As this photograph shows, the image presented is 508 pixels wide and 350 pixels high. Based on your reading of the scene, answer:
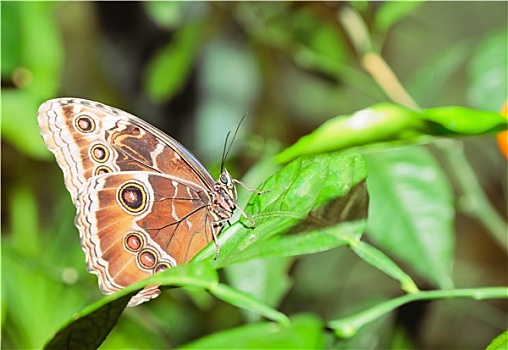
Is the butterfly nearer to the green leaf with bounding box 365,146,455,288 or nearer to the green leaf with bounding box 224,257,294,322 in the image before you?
the green leaf with bounding box 224,257,294,322

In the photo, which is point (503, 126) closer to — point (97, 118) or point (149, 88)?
point (97, 118)

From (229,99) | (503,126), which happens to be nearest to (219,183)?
(503,126)

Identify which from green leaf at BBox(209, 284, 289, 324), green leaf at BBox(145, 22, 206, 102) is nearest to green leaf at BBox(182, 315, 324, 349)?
green leaf at BBox(209, 284, 289, 324)

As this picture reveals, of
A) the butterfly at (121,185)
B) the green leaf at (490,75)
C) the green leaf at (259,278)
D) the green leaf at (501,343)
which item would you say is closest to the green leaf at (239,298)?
the green leaf at (501,343)

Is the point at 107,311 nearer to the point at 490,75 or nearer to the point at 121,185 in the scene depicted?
the point at 121,185

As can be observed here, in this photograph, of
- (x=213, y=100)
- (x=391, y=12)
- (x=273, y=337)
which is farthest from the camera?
(x=213, y=100)

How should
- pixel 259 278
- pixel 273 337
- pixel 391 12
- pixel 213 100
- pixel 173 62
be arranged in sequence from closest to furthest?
pixel 273 337
pixel 259 278
pixel 391 12
pixel 173 62
pixel 213 100

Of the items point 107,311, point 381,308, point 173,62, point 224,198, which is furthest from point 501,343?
point 173,62
